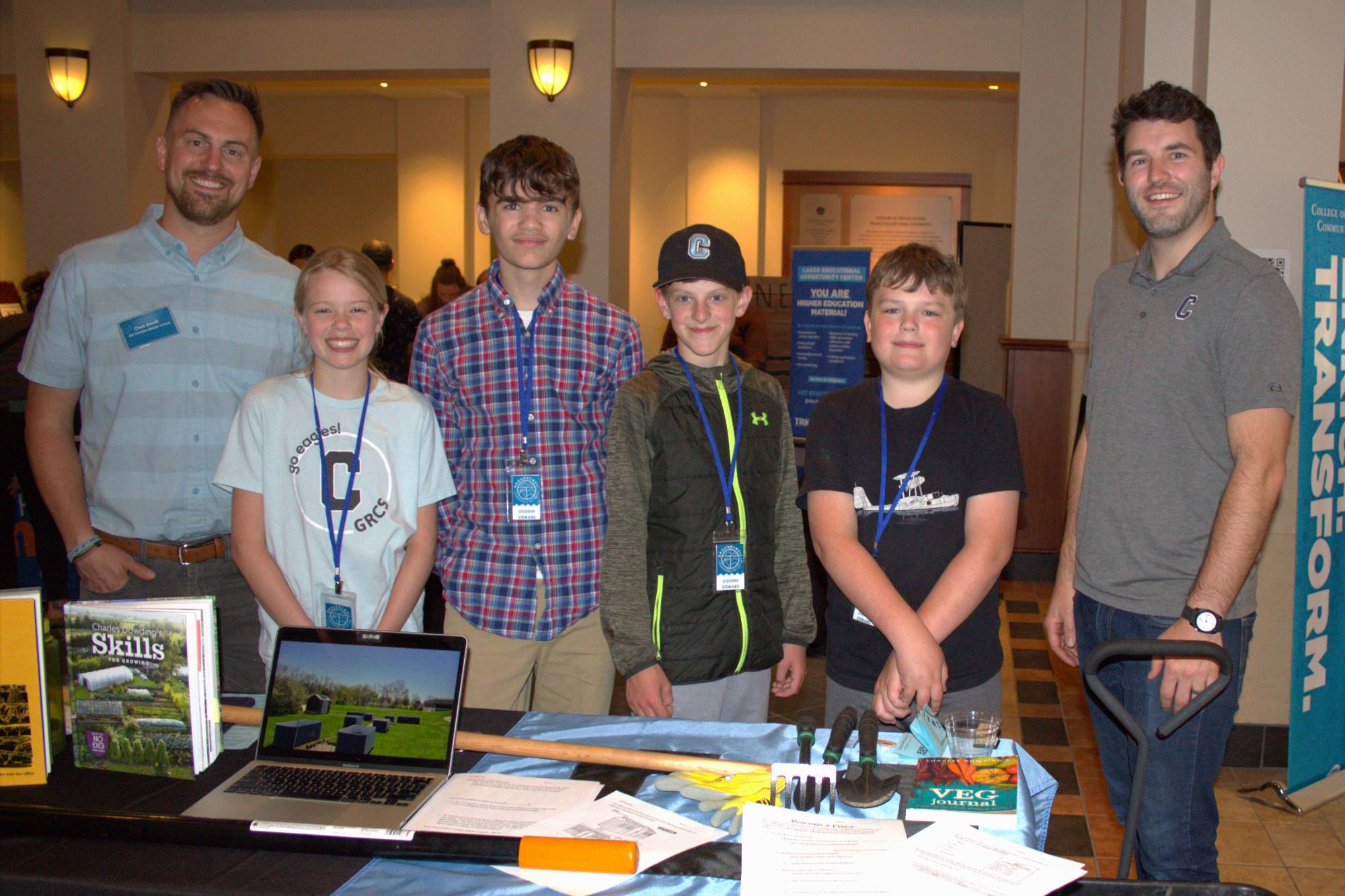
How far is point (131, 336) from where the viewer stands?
2.20 metres

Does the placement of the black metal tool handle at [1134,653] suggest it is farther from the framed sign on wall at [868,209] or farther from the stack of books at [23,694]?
the framed sign on wall at [868,209]

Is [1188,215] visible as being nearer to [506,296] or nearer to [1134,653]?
[1134,653]

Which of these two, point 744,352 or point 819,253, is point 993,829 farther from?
point 744,352

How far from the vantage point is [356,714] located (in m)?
1.51

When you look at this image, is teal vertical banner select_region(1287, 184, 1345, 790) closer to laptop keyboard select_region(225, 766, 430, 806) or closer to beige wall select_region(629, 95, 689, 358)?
laptop keyboard select_region(225, 766, 430, 806)

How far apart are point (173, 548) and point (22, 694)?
2.36ft

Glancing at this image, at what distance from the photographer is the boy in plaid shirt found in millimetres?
2127

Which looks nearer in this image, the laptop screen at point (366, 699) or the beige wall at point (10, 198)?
the laptop screen at point (366, 699)

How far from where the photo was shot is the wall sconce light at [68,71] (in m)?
6.59

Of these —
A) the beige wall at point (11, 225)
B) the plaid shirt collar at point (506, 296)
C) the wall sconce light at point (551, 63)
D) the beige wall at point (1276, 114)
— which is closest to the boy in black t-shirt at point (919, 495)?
the plaid shirt collar at point (506, 296)

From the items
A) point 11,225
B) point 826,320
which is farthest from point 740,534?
point 11,225

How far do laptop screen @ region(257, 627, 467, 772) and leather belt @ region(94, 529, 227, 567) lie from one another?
81cm

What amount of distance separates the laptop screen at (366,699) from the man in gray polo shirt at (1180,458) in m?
1.31

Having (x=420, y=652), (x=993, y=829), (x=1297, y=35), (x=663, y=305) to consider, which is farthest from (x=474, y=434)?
(x=1297, y=35)
